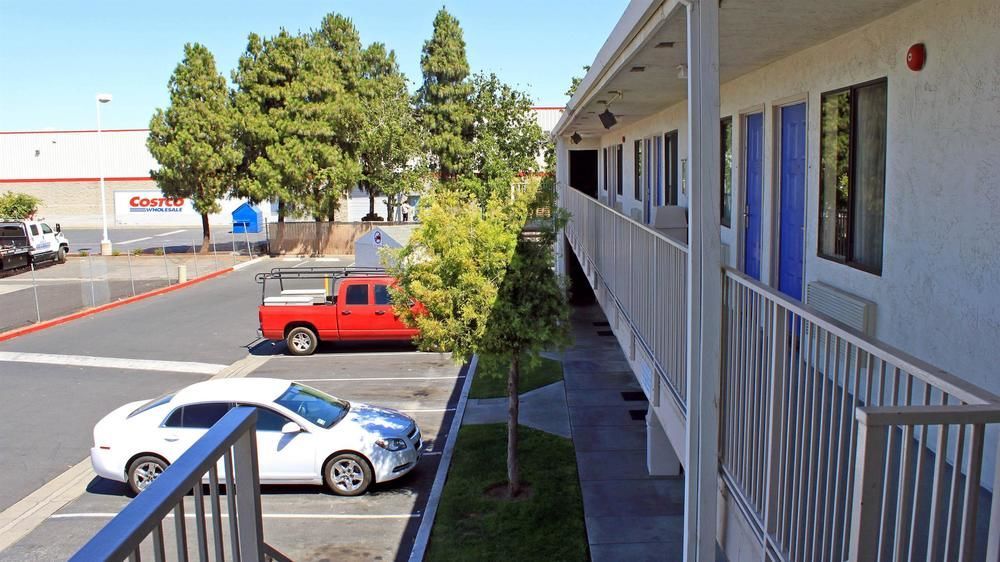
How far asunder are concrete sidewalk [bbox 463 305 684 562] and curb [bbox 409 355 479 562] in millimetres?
258

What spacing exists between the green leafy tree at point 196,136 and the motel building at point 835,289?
32.6 m

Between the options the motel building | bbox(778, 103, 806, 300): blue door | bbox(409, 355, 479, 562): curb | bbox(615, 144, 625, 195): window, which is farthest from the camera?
bbox(615, 144, 625, 195): window

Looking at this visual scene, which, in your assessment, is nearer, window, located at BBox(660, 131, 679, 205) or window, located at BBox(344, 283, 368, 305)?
window, located at BBox(660, 131, 679, 205)

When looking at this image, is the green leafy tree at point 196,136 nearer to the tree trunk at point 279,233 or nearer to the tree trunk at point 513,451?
the tree trunk at point 279,233

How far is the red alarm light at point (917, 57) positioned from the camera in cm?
551

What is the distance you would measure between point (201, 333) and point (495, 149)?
2423cm

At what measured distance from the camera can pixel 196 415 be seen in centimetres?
1209

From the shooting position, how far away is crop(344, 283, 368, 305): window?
21.8 metres

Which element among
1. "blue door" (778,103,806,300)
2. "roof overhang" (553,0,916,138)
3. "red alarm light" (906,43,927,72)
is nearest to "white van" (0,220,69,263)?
"roof overhang" (553,0,916,138)

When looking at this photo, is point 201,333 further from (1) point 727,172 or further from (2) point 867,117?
(2) point 867,117

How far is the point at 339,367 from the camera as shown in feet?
66.6

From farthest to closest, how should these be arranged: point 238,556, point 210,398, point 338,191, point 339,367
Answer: point 338,191 → point 339,367 → point 210,398 → point 238,556

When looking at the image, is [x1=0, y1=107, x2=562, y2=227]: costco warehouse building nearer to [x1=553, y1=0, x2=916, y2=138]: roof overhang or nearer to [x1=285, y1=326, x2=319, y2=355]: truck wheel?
[x1=285, y1=326, x2=319, y2=355]: truck wheel

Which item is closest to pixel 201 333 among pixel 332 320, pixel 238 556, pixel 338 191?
pixel 332 320
